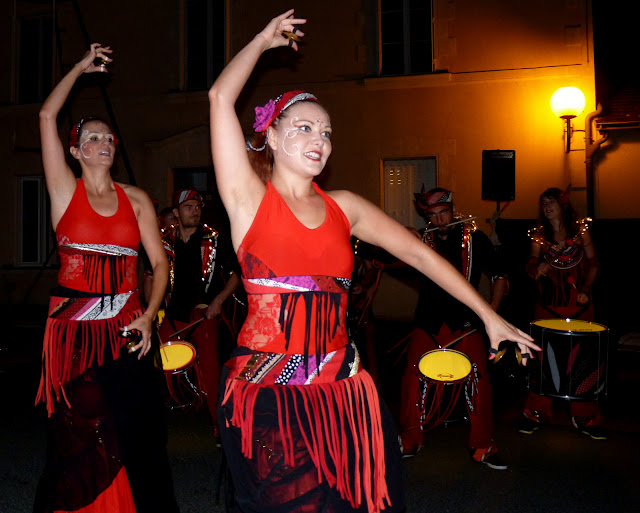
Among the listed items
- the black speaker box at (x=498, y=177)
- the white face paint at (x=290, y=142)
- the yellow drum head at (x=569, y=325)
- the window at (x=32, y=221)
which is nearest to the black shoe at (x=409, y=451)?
the yellow drum head at (x=569, y=325)

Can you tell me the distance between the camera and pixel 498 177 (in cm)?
910

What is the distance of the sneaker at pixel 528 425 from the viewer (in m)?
5.39

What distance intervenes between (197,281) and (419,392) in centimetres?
206

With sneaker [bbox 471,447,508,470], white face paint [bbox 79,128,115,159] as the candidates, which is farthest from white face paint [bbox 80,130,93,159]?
sneaker [bbox 471,447,508,470]

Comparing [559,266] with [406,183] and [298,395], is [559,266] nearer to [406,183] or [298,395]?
[298,395]

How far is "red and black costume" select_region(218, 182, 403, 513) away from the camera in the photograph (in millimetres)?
2004

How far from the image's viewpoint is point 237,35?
12.8m

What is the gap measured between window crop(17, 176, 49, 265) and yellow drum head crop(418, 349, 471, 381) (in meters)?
12.1

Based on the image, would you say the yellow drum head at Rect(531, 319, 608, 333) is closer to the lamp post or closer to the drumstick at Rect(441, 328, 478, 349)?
the drumstick at Rect(441, 328, 478, 349)

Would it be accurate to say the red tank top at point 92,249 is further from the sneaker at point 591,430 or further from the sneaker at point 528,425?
the sneaker at point 591,430

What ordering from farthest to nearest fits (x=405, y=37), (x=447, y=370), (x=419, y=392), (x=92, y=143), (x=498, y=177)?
1. (x=405, y=37)
2. (x=498, y=177)
3. (x=419, y=392)
4. (x=447, y=370)
5. (x=92, y=143)

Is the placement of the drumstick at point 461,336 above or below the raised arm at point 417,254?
below

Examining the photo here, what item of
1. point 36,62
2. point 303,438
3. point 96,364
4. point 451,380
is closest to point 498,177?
point 451,380

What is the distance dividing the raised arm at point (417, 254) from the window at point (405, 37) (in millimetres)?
10148
